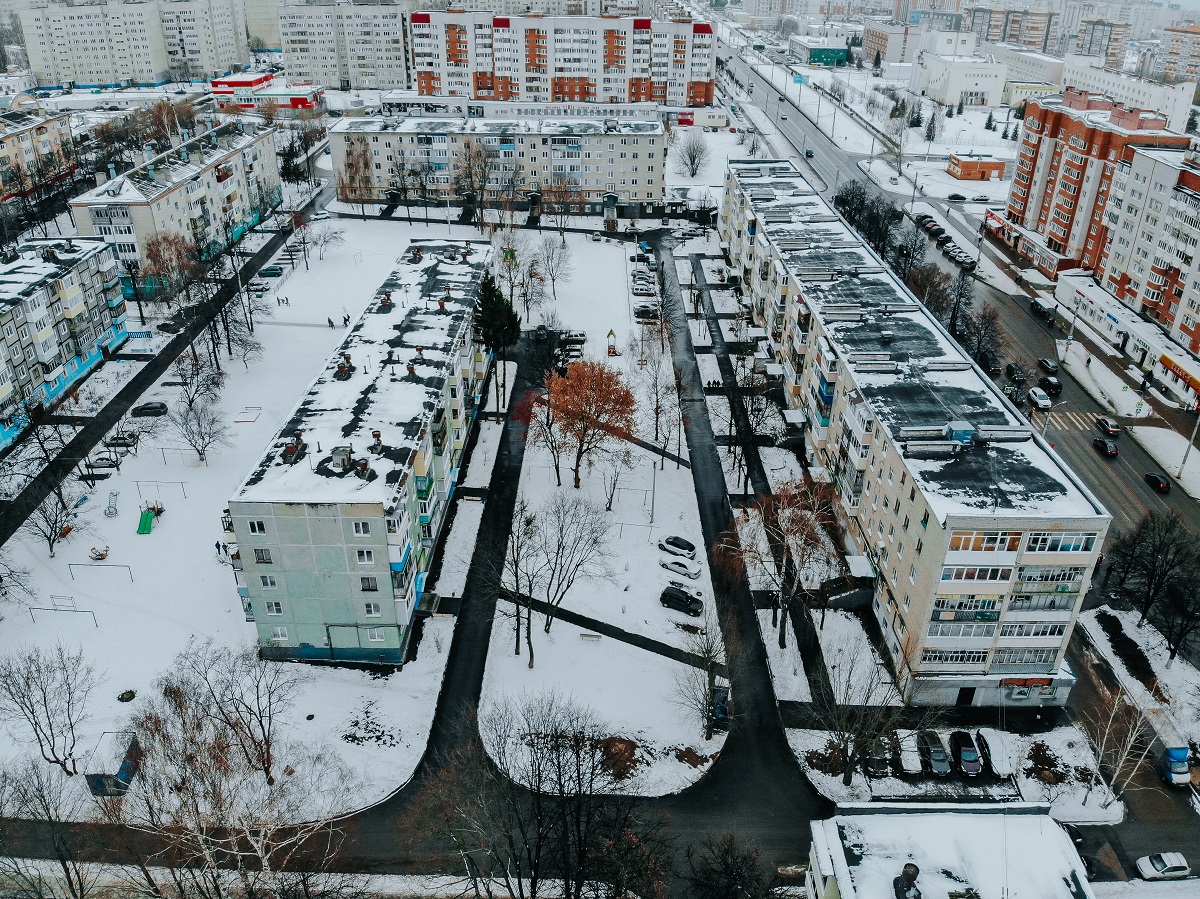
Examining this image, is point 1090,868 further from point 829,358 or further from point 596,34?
point 596,34

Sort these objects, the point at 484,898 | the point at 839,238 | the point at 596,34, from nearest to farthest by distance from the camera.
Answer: the point at 484,898
the point at 839,238
the point at 596,34

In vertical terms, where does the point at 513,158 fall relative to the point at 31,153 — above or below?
above

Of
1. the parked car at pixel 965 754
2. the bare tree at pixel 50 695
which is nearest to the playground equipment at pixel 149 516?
the bare tree at pixel 50 695

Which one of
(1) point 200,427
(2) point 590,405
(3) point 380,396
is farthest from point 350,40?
(3) point 380,396

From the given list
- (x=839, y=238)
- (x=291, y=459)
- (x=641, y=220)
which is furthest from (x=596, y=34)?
(x=291, y=459)

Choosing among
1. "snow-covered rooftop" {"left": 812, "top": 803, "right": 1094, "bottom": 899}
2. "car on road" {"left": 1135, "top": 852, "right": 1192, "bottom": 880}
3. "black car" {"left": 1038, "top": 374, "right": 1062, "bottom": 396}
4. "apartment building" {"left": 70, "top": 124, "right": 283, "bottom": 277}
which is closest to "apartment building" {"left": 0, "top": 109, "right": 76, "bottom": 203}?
"apartment building" {"left": 70, "top": 124, "right": 283, "bottom": 277}

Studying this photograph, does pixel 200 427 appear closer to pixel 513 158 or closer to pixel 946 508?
pixel 946 508
